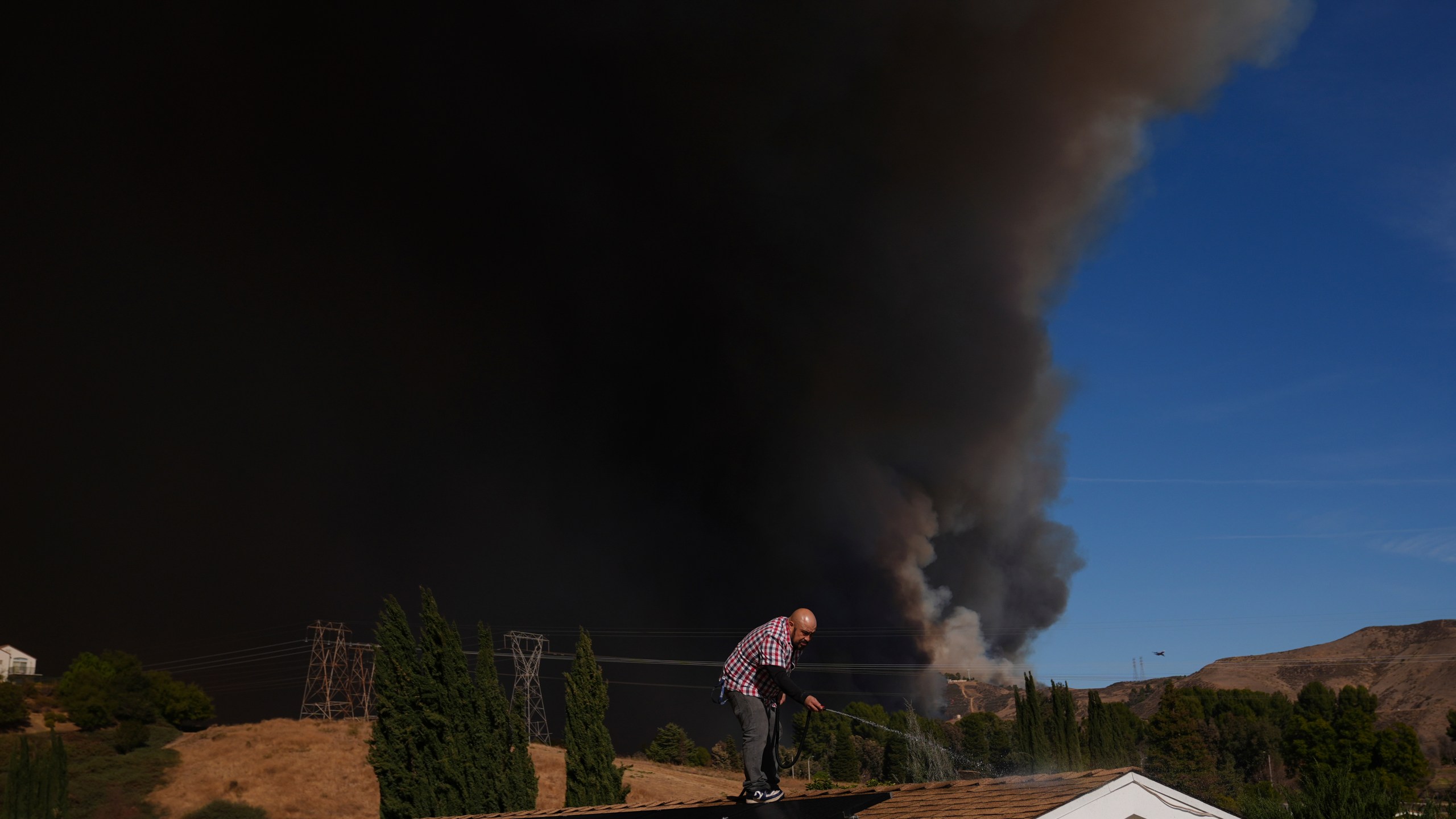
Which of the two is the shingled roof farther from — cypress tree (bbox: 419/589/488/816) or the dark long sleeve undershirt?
cypress tree (bbox: 419/589/488/816)

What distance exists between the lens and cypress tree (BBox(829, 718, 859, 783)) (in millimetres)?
76250

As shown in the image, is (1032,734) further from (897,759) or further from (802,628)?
(802,628)

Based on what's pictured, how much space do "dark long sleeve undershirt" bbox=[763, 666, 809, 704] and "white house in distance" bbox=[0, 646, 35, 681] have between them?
366ft

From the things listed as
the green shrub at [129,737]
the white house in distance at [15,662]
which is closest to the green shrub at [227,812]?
the green shrub at [129,737]

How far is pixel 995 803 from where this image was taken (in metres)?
6.96

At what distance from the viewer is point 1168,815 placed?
6.66 metres

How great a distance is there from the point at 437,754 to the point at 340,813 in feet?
86.6

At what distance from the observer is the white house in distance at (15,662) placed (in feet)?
301

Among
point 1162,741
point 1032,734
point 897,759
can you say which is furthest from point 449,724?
point 1162,741

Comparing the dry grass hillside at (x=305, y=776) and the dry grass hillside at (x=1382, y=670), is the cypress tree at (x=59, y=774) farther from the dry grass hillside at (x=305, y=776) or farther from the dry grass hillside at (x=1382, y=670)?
the dry grass hillside at (x=1382, y=670)

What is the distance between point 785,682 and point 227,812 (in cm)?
4956

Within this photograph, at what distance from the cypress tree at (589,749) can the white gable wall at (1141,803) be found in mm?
24336

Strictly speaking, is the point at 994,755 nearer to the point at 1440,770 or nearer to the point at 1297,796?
the point at 1440,770

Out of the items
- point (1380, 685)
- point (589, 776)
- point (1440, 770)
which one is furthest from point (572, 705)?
point (1380, 685)
